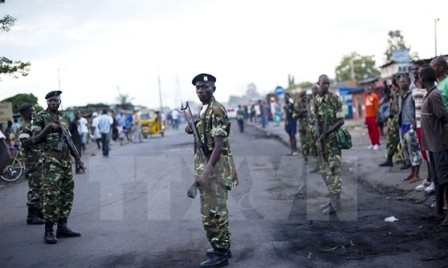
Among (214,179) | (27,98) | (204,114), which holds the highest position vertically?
(27,98)

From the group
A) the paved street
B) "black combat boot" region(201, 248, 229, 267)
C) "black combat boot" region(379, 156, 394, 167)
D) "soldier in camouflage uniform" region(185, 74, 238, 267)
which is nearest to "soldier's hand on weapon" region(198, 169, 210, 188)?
"soldier in camouflage uniform" region(185, 74, 238, 267)

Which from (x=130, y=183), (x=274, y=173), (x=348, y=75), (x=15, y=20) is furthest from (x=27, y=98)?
(x=348, y=75)

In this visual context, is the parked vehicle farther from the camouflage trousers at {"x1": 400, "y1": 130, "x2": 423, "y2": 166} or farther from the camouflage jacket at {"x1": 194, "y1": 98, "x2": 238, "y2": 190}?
the camouflage jacket at {"x1": 194, "y1": 98, "x2": 238, "y2": 190}

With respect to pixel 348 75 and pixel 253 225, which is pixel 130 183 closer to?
pixel 253 225

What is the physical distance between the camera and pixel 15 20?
11.3 metres

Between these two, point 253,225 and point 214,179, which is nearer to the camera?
point 214,179

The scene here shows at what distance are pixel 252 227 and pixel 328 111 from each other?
2.07m

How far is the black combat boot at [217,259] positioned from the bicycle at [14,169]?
9714mm

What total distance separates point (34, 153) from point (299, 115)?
795 cm

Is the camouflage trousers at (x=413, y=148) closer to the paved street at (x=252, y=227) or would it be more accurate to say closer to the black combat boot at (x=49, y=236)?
the paved street at (x=252, y=227)

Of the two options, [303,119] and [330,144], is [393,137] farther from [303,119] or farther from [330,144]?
[303,119]

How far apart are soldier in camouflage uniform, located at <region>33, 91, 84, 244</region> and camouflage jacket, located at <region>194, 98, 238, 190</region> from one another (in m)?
2.24

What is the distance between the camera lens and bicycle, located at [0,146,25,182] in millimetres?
13037

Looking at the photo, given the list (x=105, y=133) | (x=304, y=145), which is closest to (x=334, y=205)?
(x=304, y=145)
